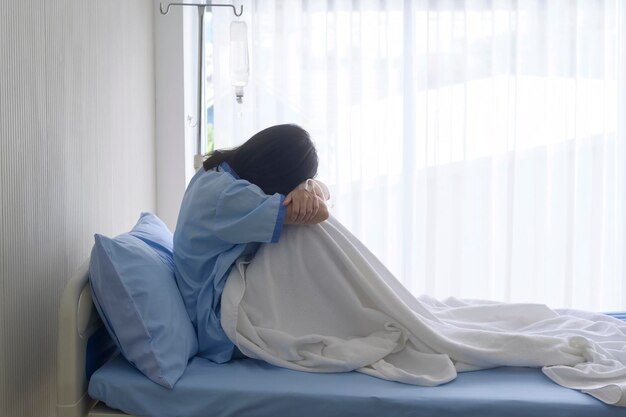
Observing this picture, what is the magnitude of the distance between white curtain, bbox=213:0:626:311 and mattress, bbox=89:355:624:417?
5.86ft

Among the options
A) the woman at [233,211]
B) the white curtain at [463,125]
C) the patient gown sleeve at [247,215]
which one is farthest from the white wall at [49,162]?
the white curtain at [463,125]

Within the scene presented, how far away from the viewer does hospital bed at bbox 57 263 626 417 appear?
5.20 feet

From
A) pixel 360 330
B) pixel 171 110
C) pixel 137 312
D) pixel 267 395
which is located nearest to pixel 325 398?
pixel 267 395

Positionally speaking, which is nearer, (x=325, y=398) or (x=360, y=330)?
(x=325, y=398)

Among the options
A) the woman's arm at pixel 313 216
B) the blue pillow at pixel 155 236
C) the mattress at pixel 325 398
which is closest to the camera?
the mattress at pixel 325 398

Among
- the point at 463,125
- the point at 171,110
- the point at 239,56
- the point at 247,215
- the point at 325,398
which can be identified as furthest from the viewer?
the point at 463,125

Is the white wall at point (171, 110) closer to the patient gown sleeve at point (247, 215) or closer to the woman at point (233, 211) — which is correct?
the woman at point (233, 211)

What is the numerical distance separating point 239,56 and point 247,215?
1.03m

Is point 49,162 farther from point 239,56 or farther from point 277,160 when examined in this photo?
point 239,56

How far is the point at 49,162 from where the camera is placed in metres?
1.88

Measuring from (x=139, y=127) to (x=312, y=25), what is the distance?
0.94 m

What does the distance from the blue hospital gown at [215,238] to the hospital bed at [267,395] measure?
164 mm

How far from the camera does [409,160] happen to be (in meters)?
3.45

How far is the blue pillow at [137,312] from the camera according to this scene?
1.66 metres
